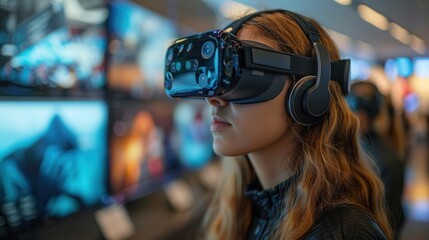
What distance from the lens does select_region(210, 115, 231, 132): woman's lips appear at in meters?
0.74

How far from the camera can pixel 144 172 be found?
5.95 ft

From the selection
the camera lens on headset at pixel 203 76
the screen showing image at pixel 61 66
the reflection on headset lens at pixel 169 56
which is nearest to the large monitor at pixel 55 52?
the screen showing image at pixel 61 66

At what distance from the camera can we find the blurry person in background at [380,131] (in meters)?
1.56

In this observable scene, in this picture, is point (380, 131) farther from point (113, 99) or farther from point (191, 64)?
point (191, 64)

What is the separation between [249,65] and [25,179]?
81 centimetres

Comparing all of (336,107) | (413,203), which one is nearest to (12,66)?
(336,107)

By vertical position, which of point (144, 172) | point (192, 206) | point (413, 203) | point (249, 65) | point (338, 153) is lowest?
point (413, 203)

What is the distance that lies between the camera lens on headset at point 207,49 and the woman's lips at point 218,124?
A: 149 mm

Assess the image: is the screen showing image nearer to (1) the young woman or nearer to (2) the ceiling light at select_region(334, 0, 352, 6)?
(1) the young woman

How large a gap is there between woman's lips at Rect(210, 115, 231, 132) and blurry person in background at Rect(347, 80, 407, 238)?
0.92 metres

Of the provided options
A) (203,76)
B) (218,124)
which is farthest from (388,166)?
(203,76)

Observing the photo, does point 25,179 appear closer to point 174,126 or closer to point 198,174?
point 174,126

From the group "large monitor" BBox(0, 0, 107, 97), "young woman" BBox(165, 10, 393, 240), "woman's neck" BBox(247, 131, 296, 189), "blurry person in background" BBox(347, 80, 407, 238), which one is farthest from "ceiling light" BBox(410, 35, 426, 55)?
"large monitor" BBox(0, 0, 107, 97)

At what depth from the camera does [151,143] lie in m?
1.90
